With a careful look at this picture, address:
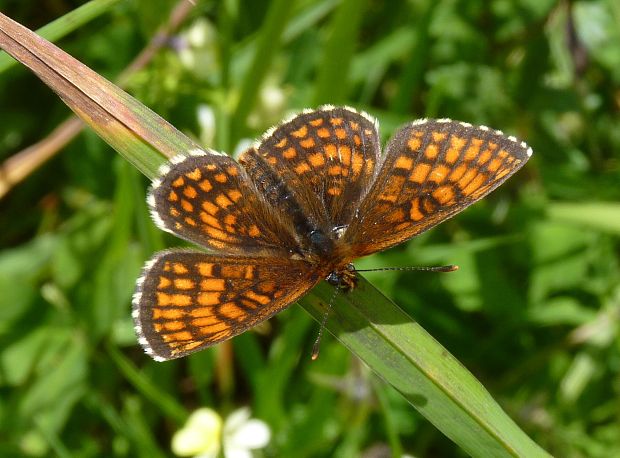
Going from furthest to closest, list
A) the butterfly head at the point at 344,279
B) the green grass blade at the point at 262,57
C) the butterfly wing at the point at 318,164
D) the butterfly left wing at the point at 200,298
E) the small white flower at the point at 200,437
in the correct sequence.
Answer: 1. the green grass blade at the point at 262,57
2. the small white flower at the point at 200,437
3. the butterfly wing at the point at 318,164
4. the butterfly head at the point at 344,279
5. the butterfly left wing at the point at 200,298

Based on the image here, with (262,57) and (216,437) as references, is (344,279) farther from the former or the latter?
(262,57)

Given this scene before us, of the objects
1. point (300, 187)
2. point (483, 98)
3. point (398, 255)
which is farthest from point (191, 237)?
point (483, 98)

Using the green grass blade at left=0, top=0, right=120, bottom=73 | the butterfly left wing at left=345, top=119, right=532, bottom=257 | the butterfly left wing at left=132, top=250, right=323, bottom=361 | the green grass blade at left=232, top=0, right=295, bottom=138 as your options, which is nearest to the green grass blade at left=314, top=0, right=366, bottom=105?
the green grass blade at left=232, top=0, right=295, bottom=138

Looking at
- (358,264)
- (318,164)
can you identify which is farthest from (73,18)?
(358,264)

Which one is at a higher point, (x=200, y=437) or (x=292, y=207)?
(x=292, y=207)

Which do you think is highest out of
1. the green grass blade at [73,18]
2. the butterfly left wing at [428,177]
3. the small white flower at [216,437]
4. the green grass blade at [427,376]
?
the green grass blade at [73,18]

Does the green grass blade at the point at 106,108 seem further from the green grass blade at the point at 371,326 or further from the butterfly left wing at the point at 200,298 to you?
the butterfly left wing at the point at 200,298

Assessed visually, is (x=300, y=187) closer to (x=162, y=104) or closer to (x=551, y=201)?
(x=162, y=104)

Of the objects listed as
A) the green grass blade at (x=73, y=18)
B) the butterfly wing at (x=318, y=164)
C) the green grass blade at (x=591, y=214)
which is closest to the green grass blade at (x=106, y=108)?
the green grass blade at (x=73, y=18)
